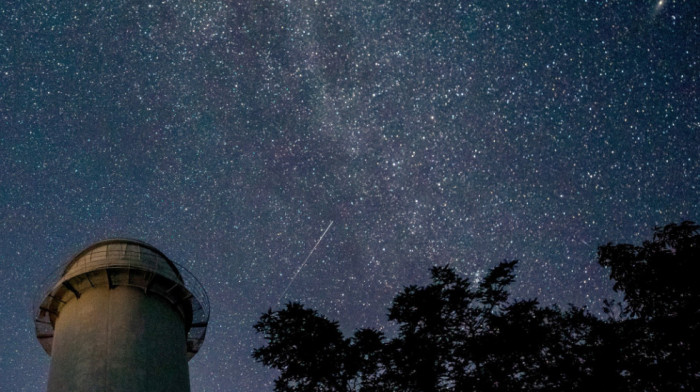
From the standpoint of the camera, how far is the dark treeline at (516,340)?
39.9 feet

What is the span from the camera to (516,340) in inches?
696

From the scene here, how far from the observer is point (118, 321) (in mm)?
15211

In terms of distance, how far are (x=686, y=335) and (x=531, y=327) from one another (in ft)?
20.8

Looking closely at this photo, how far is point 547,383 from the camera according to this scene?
1559 cm

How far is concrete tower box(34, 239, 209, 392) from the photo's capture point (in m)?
14.1

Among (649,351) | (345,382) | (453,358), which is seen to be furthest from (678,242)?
(345,382)

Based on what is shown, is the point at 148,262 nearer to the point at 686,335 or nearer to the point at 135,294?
the point at 135,294

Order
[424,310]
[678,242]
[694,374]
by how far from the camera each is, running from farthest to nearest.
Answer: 1. [424,310]
2. [678,242]
3. [694,374]

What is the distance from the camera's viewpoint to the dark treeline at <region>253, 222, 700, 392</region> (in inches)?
478

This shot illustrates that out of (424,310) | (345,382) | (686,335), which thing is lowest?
(686,335)

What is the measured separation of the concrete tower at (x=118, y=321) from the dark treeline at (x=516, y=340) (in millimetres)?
3569

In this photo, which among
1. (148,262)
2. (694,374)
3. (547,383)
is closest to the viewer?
(694,374)

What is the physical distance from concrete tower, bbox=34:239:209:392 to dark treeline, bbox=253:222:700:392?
3.57 m

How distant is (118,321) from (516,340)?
44.6 feet
